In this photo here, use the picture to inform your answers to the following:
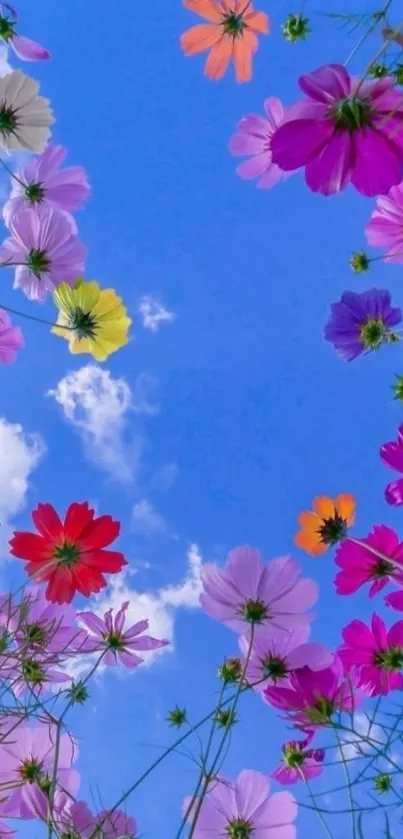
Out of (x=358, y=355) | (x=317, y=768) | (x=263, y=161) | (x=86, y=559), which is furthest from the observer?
(x=358, y=355)

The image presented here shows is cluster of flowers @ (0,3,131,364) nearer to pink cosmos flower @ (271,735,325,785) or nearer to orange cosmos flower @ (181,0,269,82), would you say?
orange cosmos flower @ (181,0,269,82)

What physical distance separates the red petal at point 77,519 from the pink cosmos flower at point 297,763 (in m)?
0.36

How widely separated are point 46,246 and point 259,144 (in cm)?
31

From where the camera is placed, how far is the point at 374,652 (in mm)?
959

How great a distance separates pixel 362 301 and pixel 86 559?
581mm

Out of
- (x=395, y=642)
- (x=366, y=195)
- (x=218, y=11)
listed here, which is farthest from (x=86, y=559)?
(x=218, y=11)

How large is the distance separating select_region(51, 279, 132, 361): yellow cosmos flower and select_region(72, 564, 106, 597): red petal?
36cm

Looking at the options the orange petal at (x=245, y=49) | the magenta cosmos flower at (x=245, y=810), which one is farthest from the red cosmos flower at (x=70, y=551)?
the orange petal at (x=245, y=49)

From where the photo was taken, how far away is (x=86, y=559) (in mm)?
888

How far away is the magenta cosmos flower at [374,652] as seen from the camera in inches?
36.9

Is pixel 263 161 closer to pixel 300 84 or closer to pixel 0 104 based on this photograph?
pixel 0 104

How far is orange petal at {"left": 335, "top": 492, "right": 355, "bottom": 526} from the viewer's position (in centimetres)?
109

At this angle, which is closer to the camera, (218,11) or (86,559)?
(86,559)

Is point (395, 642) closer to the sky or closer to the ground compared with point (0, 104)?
closer to the ground
